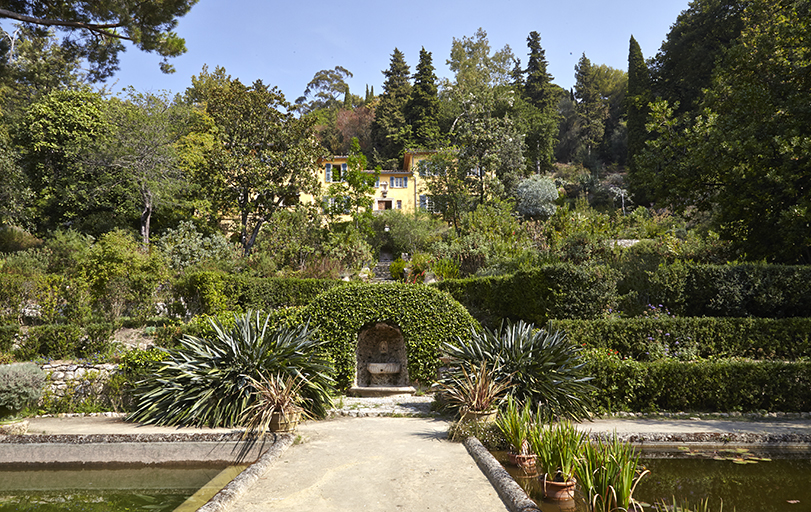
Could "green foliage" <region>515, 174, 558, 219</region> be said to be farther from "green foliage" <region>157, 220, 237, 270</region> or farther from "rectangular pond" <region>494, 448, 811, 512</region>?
"rectangular pond" <region>494, 448, 811, 512</region>

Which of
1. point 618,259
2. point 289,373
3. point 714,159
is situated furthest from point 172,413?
point 714,159

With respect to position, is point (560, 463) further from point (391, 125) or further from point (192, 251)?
point (391, 125)

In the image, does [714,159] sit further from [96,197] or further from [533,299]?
[96,197]

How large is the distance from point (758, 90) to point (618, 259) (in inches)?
221

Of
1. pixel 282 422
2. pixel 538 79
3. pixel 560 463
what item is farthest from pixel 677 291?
pixel 538 79

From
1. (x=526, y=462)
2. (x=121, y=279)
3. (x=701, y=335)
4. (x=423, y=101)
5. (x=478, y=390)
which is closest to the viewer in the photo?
(x=526, y=462)

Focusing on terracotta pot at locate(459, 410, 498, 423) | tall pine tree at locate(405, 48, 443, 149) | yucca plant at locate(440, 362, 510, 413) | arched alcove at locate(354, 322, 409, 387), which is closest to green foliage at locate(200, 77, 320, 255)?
arched alcove at locate(354, 322, 409, 387)

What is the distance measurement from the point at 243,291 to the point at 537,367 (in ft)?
35.8

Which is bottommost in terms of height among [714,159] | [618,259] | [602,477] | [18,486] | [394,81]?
[18,486]

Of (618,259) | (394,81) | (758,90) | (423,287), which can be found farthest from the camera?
(394,81)

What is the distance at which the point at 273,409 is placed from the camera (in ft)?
21.1

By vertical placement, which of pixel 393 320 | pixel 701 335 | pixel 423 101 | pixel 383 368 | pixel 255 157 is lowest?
pixel 383 368

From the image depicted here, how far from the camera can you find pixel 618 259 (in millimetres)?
14609

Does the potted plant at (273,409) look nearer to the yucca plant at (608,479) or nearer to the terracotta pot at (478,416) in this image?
the terracotta pot at (478,416)
